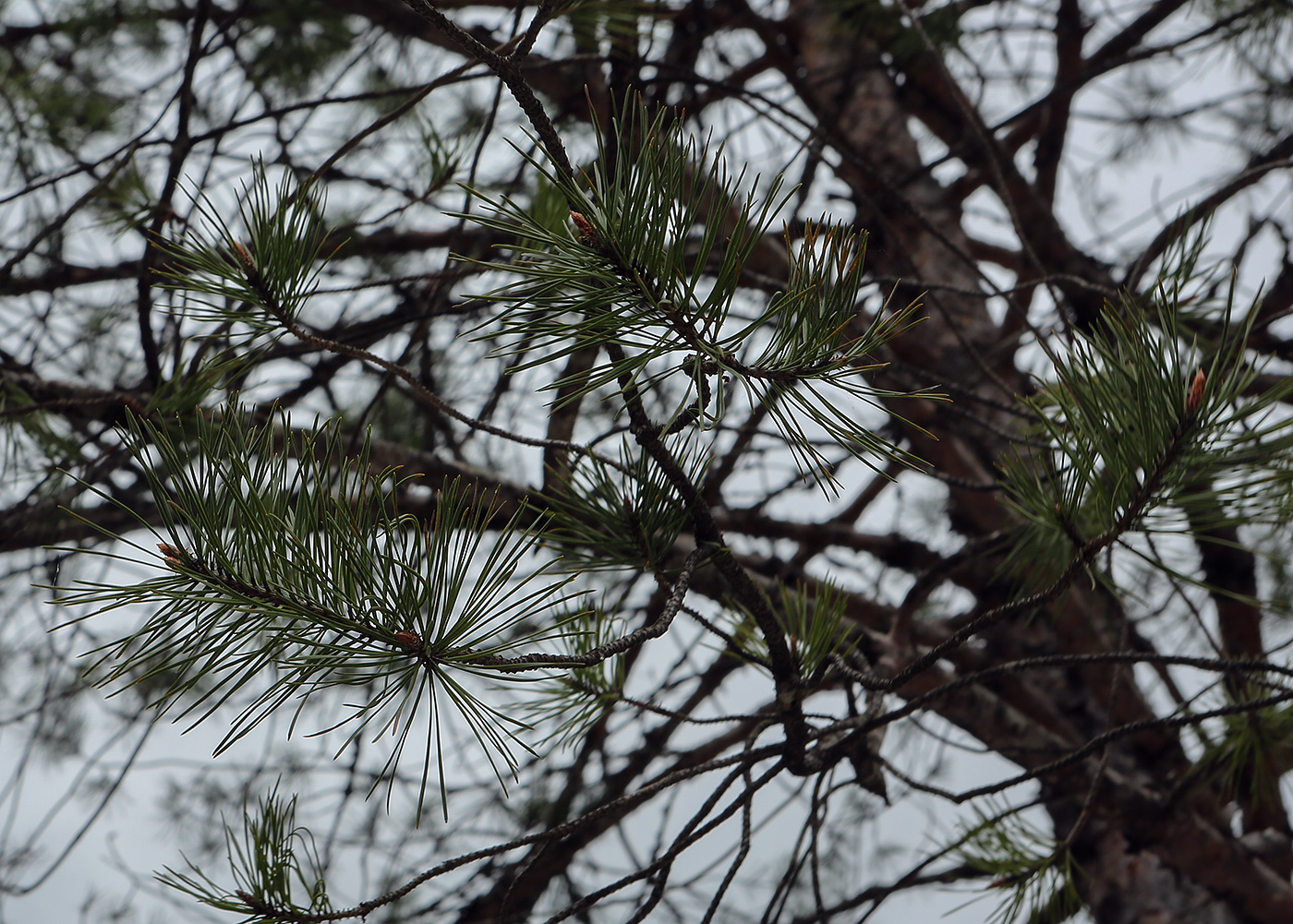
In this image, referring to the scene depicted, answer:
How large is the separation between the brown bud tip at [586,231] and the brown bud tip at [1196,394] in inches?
9.7

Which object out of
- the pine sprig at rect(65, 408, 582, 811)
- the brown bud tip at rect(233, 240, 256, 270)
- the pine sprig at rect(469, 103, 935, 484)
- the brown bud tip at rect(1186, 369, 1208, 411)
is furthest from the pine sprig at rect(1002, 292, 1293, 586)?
the brown bud tip at rect(233, 240, 256, 270)

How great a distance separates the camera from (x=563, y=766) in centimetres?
107

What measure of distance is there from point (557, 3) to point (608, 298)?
0.16 meters

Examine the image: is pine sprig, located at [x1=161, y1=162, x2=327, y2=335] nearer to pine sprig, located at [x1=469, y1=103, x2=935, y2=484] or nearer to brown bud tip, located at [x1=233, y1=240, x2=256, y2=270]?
brown bud tip, located at [x1=233, y1=240, x2=256, y2=270]

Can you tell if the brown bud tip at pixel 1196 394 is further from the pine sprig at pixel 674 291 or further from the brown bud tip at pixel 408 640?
the brown bud tip at pixel 408 640

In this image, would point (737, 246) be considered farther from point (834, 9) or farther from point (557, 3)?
point (834, 9)

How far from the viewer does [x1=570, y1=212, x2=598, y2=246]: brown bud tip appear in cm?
30

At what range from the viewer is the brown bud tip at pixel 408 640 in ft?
1.05

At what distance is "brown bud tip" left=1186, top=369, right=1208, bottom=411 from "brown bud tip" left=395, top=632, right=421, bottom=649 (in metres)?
0.32

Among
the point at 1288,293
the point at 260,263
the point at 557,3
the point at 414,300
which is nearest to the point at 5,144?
the point at 414,300

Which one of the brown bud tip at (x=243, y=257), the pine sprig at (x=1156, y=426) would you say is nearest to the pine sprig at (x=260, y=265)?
the brown bud tip at (x=243, y=257)

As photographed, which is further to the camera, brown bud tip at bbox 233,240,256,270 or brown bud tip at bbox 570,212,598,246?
brown bud tip at bbox 233,240,256,270

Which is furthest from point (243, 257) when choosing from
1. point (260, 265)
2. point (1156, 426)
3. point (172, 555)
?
point (1156, 426)

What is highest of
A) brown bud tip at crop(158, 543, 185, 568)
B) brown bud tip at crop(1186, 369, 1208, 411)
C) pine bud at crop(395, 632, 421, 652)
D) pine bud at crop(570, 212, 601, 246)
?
pine bud at crop(570, 212, 601, 246)
